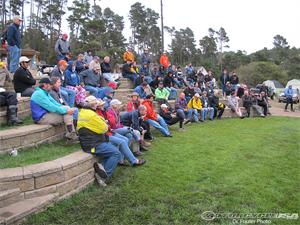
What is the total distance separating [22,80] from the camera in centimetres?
769

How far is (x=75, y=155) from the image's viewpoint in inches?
216

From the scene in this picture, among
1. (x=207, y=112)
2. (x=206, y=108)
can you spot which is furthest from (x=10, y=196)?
(x=207, y=112)

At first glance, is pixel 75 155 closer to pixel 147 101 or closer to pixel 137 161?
pixel 137 161

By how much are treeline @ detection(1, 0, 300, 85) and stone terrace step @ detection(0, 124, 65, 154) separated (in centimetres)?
2369

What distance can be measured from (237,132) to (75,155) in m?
Result: 6.79

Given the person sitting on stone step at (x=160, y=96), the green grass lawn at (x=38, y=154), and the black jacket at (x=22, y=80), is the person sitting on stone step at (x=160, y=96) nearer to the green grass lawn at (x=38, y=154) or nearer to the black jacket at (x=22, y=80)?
the black jacket at (x=22, y=80)

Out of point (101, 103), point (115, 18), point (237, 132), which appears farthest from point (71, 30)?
point (101, 103)

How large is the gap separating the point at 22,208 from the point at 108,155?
182 cm

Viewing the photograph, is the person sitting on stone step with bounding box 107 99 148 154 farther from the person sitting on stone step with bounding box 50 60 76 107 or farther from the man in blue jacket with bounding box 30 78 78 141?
the person sitting on stone step with bounding box 50 60 76 107

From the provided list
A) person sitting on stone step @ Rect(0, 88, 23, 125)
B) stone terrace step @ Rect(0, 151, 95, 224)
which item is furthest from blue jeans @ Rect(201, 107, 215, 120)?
stone terrace step @ Rect(0, 151, 95, 224)

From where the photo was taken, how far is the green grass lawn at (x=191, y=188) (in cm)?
453

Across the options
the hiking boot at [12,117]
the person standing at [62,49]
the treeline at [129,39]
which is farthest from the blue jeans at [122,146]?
the treeline at [129,39]

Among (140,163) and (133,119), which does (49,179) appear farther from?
(133,119)

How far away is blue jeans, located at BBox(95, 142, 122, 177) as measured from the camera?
227 inches
